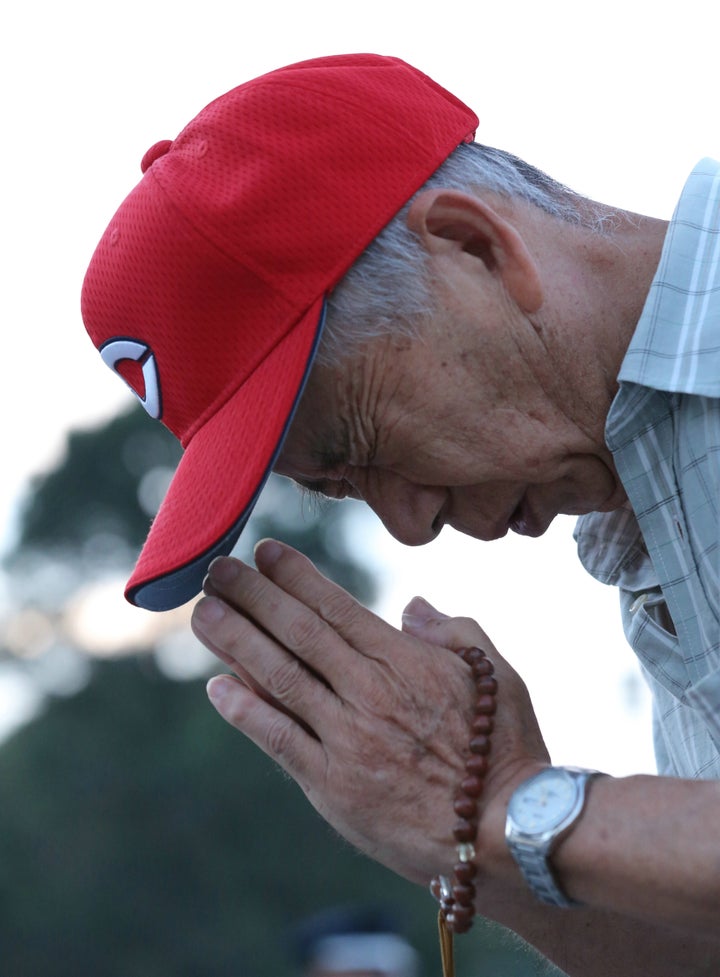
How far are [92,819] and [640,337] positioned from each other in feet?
60.8

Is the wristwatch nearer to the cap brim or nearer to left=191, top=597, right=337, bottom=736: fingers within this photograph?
left=191, top=597, right=337, bottom=736: fingers

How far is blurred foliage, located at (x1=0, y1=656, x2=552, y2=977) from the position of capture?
18.0 meters

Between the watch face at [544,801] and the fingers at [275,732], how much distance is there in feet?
0.97

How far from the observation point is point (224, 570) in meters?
1.87

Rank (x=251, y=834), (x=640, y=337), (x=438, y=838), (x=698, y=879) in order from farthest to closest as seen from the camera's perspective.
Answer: (x=251, y=834) → (x=640, y=337) → (x=438, y=838) → (x=698, y=879)

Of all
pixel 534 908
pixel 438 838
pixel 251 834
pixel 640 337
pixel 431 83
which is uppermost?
pixel 431 83

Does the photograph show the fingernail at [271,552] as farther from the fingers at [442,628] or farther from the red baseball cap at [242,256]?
the fingers at [442,628]

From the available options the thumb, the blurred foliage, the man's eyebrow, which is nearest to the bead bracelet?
the thumb

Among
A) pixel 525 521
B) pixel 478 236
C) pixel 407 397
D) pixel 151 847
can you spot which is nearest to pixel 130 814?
pixel 151 847

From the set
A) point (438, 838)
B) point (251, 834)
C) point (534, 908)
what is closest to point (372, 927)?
point (534, 908)

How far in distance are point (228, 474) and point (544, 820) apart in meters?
0.62

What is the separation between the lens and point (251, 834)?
18.8m

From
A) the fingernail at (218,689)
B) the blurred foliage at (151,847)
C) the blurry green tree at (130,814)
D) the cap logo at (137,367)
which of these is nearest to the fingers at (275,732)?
the fingernail at (218,689)

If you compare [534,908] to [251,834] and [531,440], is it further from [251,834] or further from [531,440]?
[251,834]
